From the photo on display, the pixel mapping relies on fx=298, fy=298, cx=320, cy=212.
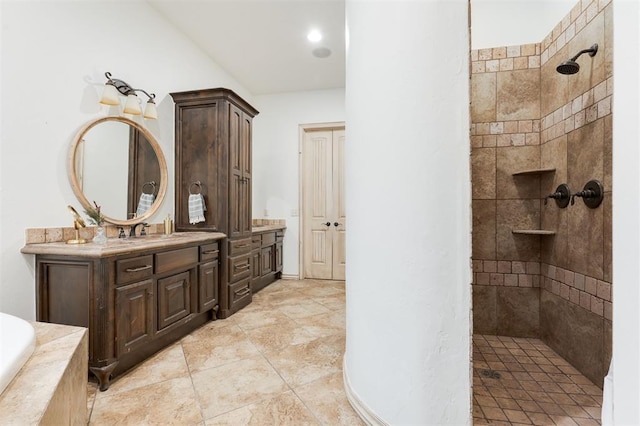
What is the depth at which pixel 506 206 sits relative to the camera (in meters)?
2.46

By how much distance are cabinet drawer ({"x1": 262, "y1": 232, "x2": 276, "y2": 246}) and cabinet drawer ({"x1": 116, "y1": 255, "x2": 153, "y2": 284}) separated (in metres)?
2.01

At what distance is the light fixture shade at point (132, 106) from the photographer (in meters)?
2.50

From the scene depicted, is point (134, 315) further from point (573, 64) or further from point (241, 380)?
point (573, 64)

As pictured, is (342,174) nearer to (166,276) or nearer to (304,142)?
(304,142)

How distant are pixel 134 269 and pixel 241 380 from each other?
1002 mm

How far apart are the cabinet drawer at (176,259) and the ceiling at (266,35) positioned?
2289 mm

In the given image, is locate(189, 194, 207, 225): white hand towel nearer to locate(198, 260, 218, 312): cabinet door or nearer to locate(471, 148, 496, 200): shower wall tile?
locate(198, 260, 218, 312): cabinet door

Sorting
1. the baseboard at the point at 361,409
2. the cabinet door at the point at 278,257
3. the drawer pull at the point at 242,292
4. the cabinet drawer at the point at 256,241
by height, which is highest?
the cabinet drawer at the point at 256,241

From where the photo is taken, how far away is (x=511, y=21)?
2502 mm

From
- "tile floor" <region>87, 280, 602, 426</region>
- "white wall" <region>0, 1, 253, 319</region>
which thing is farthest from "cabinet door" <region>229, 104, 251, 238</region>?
"tile floor" <region>87, 280, 602, 426</region>

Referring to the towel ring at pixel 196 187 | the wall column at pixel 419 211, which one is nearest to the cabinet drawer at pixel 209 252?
the towel ring at pixel 196 187

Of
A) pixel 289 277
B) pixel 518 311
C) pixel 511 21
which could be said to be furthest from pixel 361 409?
pixel 289 277

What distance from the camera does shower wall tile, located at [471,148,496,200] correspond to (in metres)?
2.49

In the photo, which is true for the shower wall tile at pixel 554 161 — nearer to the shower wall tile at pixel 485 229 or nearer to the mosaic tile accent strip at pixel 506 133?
the mosaic tile accent strip at pixel 506 133
